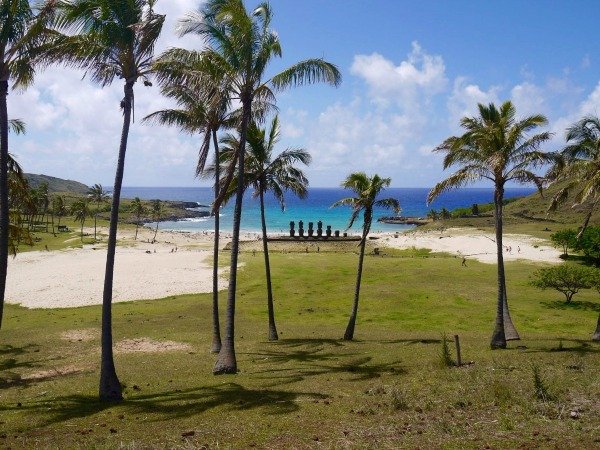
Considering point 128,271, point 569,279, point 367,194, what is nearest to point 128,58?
point 367,194

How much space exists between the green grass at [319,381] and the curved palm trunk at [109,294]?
0.65m

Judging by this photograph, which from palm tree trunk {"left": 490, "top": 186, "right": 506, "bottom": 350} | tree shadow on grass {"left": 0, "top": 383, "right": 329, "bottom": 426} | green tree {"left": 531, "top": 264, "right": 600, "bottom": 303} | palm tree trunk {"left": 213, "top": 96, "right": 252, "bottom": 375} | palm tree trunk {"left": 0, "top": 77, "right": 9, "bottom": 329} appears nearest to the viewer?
tree shadow on grass {"left": 0, "top": 383, "right": 329, "bottom": 426}

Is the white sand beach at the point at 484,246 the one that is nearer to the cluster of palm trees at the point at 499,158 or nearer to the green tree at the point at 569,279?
the green tree at the point at 569,279

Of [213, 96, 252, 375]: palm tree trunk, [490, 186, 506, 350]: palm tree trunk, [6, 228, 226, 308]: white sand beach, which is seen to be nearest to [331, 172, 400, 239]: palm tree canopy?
[490, 186, 506, 350]: palm tree trunk

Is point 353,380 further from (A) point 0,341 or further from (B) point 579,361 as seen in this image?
(A) point 0,341

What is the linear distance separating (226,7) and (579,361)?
699 inches

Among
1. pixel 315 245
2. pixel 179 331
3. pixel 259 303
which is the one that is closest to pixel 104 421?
pixel 179 331

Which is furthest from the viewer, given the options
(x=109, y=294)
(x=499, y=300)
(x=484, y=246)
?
(x=484, y=246)

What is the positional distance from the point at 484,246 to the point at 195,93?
61.0m

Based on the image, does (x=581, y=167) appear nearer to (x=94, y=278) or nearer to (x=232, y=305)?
Result: (x=232, y=305)

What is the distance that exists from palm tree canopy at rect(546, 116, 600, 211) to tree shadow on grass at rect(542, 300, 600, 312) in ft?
36.5

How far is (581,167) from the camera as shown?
84.5ft

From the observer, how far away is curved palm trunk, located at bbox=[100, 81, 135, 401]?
607 inches

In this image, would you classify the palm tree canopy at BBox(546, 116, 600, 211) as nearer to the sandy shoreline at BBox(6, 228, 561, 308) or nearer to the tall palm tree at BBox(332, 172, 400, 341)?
the tall palm tree at BBox(332, 172, 400, 341)
